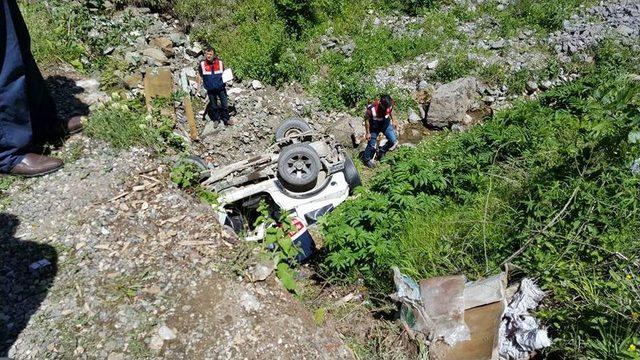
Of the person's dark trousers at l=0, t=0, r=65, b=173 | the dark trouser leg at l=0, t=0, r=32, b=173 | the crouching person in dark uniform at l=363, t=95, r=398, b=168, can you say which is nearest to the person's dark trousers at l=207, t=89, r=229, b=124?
the crouching person in dark uniform at l=363, t=95, r=398, b=168

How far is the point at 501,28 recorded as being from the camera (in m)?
10.1

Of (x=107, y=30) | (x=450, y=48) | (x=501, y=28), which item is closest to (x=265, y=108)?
(x=107, y=30)

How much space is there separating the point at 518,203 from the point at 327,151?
105 inches

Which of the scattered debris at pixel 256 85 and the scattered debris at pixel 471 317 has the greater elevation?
the scattered debris at pixel 256 85

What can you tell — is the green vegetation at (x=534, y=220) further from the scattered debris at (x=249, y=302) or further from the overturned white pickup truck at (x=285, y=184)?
the scattered debris at (x=249, y=302)

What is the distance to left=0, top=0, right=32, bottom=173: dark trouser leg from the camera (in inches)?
159

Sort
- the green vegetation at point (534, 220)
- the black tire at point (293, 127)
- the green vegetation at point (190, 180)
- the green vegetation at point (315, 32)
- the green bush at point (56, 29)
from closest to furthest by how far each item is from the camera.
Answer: the green vegetation at point (534, 220)
the green vegetation at point (190, 180)
the green bush at point (56, 29)
the black tire at point (293, 127)
the green vegetation at point (315, 32)

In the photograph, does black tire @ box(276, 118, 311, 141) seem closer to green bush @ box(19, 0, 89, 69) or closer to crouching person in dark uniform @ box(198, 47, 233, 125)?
crouching person in dark uniform @ box(198, 47, 233, 125)

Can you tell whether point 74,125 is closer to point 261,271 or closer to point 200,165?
point 200,165

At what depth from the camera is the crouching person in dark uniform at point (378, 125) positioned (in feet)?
24.2

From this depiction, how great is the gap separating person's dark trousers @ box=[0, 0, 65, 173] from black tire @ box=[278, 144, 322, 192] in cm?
270

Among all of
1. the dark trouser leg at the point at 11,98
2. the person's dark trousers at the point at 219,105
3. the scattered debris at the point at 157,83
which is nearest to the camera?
the dark trouser leg at the point at 11,98

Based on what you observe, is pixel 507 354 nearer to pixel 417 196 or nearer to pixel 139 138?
pixel 417 196

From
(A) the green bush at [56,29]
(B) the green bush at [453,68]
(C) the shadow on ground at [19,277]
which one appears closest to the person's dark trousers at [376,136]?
(B) the green bush at [453,68]
